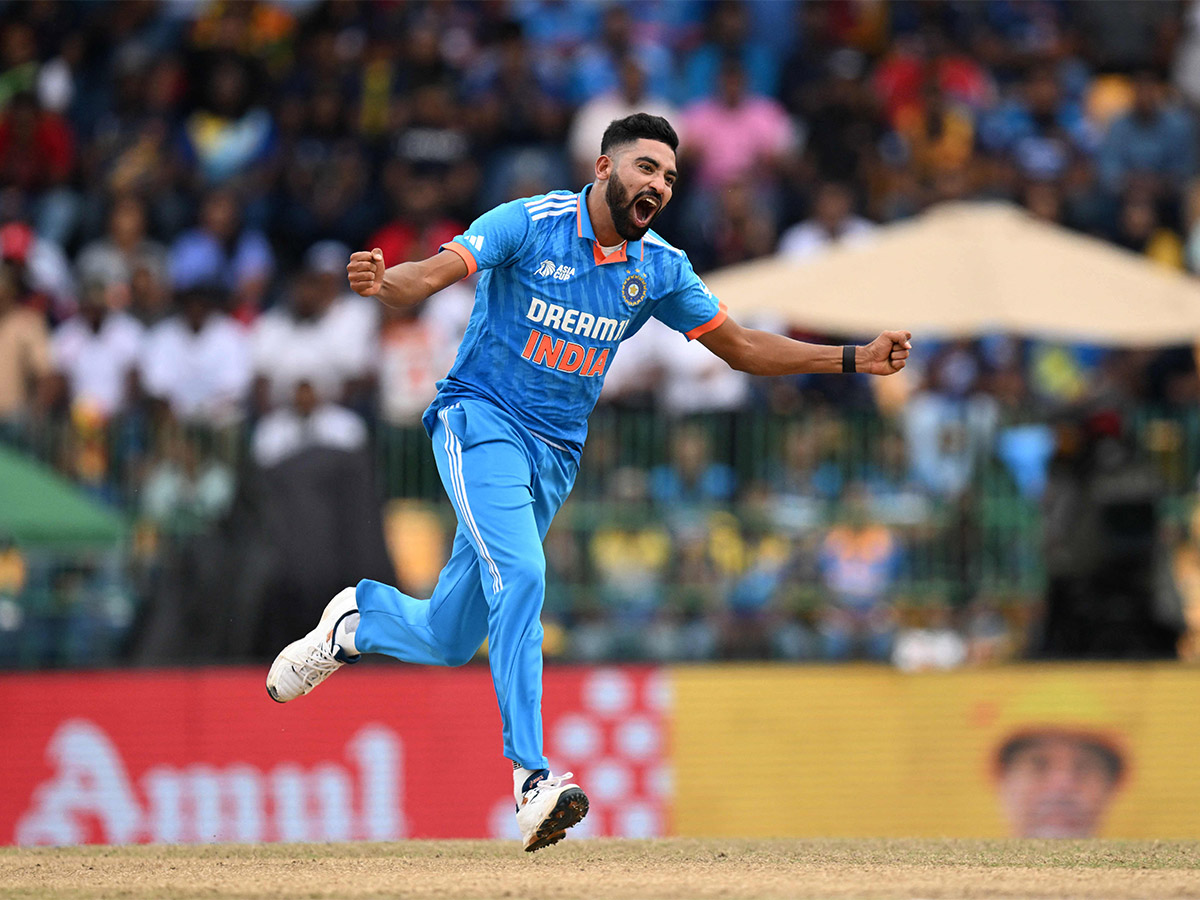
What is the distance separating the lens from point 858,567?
11.5 meters

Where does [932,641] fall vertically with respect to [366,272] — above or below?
below

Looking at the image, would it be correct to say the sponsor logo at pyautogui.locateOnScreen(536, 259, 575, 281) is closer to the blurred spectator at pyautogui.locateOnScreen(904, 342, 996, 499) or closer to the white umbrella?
the white umbrella

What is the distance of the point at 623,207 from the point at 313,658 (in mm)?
2264

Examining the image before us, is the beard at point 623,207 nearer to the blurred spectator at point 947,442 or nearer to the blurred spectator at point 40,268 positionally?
the blurred spectator at point 947,442

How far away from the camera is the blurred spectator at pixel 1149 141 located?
16250 mm

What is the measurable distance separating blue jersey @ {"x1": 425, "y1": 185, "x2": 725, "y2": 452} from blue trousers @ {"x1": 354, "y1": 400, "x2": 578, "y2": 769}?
0.11m

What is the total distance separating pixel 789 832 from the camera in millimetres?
11297

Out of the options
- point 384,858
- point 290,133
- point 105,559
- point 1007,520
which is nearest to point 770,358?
point 384,858

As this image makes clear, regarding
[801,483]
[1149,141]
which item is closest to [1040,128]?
[1149,141]

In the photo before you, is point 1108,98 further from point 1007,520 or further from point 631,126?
point 631,126

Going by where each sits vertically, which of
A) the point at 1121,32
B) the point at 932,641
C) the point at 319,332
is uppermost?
the point at 1121,32

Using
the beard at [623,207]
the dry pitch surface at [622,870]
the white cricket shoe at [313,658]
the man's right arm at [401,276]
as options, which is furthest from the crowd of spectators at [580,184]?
the man's right arm at [401,276]

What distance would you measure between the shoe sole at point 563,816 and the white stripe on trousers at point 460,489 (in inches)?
31.4

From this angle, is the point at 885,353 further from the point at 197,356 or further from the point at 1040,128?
the point at 1040,128
